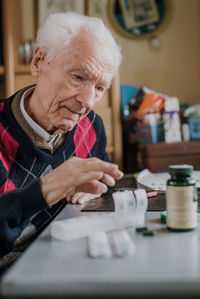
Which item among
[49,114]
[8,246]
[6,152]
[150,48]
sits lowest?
[8,246]

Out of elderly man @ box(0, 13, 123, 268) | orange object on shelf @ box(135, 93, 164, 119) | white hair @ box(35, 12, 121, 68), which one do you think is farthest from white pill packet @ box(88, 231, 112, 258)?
orange object on shelf @ box(135, 93, 164, 119)

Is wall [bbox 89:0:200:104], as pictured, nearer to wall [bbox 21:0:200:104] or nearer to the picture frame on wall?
wall [bbox 21:0:200:104]

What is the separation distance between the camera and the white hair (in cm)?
109

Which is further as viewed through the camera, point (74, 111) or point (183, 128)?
point (183, 128)

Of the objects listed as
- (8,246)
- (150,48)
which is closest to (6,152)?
(8,246)

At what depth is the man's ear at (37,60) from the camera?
1.16m

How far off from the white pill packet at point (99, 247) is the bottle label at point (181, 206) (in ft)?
0.49

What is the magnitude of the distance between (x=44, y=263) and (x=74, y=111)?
2.07 ft

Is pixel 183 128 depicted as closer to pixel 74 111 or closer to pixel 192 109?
pixel 192 109

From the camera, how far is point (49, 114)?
45.7 inches

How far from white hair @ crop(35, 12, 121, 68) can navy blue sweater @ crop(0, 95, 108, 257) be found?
0.25 metres

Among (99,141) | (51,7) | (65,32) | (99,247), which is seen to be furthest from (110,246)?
(51,7)

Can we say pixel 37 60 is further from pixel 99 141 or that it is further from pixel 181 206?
pixel 181 206

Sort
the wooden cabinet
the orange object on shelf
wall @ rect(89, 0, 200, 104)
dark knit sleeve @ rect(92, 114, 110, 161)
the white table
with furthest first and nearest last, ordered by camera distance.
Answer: wall @ rect(89, 0, 200, 104), the wooden cabinet, the orange object on shelf, dark knit sleeve @ rect(92, 114, 110, 161), the white table
